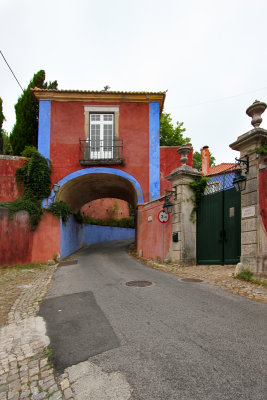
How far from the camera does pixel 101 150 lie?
13406 mm

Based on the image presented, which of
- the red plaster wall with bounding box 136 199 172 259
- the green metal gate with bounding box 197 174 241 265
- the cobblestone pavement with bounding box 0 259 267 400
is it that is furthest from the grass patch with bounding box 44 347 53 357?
the red plaster wall with bounding box 136 199 172 259

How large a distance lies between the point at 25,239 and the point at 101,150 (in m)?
6.03

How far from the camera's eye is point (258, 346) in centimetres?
268

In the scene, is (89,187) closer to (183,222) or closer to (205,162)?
(183,222)

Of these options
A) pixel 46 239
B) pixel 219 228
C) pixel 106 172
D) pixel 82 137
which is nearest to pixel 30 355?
pixel 219 228

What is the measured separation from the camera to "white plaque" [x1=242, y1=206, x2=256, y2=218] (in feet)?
19.1

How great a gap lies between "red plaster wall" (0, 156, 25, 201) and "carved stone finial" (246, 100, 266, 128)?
10.8 m

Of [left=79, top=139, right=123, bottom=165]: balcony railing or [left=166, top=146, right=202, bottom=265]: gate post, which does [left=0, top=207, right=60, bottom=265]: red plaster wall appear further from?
[left=166, top=146, right=202, bottom=265]: gate post

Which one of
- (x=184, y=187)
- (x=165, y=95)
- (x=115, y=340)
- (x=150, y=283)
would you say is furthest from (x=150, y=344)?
(x=165, y=95)

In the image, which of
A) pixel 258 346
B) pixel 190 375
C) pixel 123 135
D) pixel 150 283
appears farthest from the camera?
pixel 123 135

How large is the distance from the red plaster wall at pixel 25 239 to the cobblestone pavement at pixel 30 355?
589 centimetres

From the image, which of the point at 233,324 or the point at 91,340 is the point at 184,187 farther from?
the point at 91,340

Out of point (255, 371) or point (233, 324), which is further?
point (233, 324)

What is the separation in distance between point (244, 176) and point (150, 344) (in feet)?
15.8
